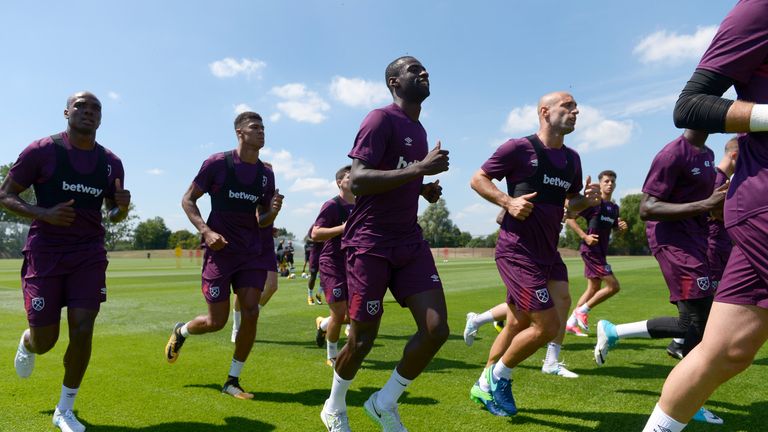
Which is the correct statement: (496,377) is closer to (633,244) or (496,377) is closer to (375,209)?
(375,209)

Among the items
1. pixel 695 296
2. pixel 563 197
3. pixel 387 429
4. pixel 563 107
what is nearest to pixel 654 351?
pixel 695 296

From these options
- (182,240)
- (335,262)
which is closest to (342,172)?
(335,262)

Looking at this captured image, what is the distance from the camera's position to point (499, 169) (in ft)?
16.2

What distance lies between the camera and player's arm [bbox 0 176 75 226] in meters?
4.21

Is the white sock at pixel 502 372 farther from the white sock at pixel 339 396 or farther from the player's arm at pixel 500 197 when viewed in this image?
the white sock at pixel 339 396

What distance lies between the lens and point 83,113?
4.47m

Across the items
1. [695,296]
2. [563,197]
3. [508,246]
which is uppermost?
[563,197]

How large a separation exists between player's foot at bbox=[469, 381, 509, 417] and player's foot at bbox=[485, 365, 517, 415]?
0.08 feet

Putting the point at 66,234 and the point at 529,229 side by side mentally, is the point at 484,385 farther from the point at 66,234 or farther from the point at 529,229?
the point at 66,234

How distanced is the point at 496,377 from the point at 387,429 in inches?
49.6

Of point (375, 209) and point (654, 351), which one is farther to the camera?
point (654, 351)

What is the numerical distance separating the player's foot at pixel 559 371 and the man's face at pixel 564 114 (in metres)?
2.64

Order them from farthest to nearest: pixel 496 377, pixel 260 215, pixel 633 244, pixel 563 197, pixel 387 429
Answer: pixel 633 244 → pixel 260 215 → pixel 563 197 → pixel 496 377 → pixel 387 429

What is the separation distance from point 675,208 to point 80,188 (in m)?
4.87
